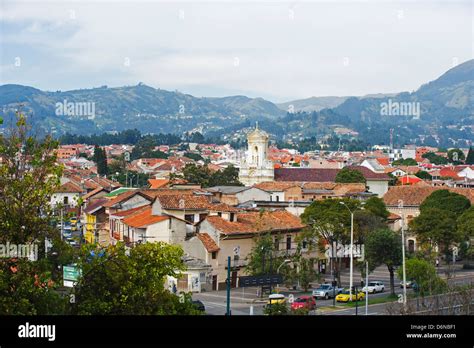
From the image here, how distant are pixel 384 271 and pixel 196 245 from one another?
25.0 feet

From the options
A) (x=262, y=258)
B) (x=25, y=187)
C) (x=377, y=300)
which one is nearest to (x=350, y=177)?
(x=262, y=258)

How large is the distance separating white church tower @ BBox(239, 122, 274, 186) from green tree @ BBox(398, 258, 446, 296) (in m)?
44.4

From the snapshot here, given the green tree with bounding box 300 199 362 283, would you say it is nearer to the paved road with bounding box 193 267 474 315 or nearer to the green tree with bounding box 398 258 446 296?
the paved road with bounding box 193 267 474 315

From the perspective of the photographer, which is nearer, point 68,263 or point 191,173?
point 68,263

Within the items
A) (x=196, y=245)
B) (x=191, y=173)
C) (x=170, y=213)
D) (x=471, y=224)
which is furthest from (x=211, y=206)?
(x=191, y=173)

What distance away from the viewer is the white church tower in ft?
226

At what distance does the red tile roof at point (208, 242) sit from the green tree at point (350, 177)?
32551mm

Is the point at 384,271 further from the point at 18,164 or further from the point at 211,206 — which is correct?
the point at 18,164

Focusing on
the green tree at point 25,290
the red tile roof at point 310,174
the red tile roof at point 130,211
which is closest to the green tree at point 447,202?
the red tile roof at point 130,211

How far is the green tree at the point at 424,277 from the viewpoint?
796 inches

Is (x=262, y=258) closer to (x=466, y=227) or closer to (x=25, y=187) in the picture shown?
(x=466, y=227)

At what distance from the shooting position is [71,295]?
11406mm

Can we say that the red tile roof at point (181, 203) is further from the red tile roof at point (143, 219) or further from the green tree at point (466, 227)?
the green tree at point (466, 227)

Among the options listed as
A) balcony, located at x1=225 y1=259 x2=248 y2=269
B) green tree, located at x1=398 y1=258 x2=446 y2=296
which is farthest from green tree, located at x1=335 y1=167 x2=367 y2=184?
green tree, located at x1=398 y1=258 x2=446 y2=296
